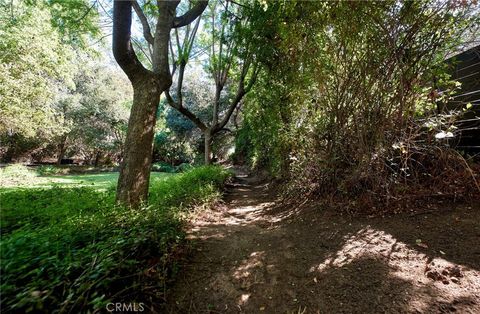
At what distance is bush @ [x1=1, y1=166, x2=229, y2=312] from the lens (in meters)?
1.49

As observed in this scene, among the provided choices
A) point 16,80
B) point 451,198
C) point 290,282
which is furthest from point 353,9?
point 16,80

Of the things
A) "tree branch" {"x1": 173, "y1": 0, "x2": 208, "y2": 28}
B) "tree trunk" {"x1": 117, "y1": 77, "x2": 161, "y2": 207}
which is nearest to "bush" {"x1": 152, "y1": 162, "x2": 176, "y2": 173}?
"tree branch" {"x1": 173, "y1": 0, "x2": 208, "y2": 28}

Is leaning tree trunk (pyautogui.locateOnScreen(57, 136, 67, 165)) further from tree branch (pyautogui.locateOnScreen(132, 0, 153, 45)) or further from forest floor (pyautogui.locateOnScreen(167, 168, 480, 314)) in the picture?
forest floor (pyautogui.locateOnScreen(167, 168, 480, 314))

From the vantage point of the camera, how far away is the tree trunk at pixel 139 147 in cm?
350

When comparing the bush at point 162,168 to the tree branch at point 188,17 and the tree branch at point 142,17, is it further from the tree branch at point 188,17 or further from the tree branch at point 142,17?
the tree branch at point 188,17

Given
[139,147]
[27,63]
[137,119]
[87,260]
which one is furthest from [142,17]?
[27,63]

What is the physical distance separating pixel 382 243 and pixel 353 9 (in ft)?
11.0

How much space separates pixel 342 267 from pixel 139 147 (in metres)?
3.20

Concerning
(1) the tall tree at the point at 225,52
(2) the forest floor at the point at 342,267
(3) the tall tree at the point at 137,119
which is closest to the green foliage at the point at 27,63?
(1) the tall tree at the point at 225,52

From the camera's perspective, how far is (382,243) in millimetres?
2668

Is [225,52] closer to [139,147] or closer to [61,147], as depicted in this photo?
[139,147]

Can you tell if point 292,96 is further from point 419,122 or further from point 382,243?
point 382,243

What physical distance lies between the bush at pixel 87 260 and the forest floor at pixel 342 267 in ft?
1.10

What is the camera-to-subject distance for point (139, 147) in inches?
140
